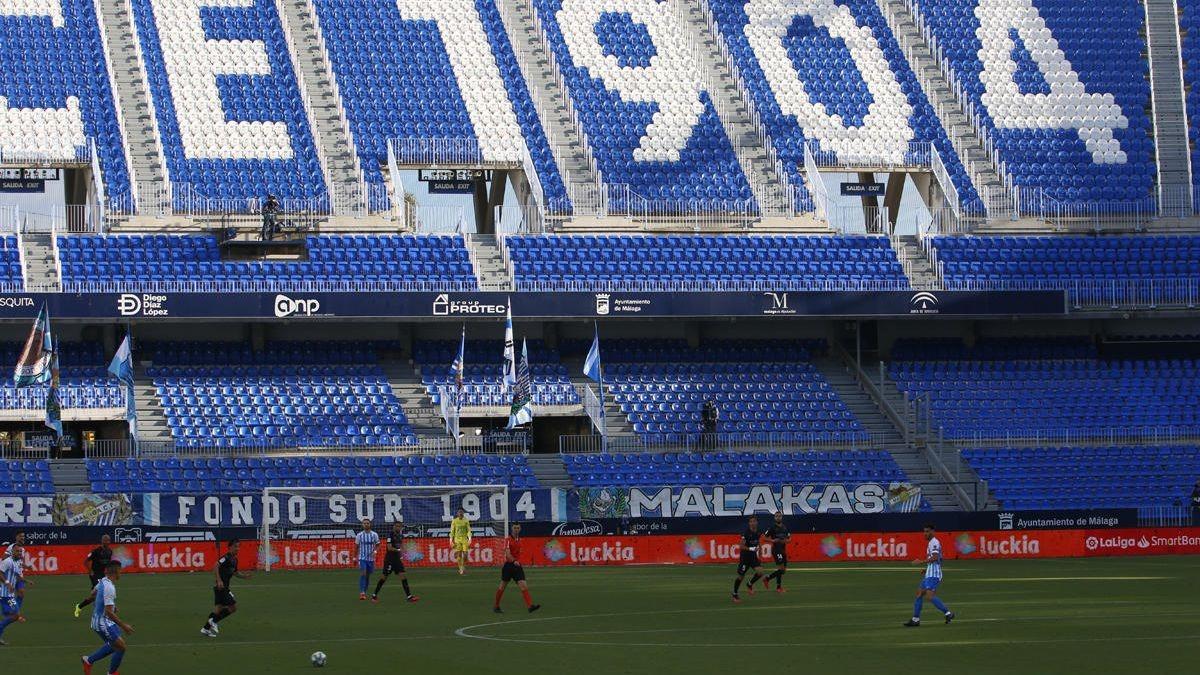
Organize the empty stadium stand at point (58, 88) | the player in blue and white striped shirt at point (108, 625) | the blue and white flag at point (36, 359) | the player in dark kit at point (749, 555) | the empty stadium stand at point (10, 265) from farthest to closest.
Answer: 1. the empty stadium stand at point (58, 88)
2. the empty stadium stand at point (10, 265)
3. the blue and white flag at point (36, 359)
4. the player in dark kit at point (749, 555)
5. the player in blue and white striped shirt at point (108, 625)

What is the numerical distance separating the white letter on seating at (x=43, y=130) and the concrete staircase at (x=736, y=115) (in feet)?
76.0

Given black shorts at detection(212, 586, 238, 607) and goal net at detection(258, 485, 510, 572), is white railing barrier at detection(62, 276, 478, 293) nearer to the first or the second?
goal net at detection(258, 485, 510, 572)

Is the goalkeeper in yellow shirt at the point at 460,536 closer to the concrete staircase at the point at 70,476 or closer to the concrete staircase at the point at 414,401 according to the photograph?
the concrete staircase at the point at 414,401

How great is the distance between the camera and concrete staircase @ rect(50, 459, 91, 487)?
172 feet

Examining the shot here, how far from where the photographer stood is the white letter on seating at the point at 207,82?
63.1 m

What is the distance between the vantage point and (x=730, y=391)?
61.3m

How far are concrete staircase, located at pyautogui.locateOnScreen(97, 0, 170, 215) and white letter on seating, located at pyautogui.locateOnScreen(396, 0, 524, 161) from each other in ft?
33.4

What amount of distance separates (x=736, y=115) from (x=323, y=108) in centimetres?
1537

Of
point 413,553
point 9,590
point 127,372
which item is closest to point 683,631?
point 9,590

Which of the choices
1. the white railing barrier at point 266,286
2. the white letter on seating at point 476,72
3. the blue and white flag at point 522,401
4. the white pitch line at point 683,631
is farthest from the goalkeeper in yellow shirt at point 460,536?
the white letter on seating at point 476,72

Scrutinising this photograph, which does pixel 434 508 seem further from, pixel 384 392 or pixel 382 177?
pixel 382 177

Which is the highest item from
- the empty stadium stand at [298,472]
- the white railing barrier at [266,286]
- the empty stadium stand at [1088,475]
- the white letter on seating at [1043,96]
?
the white letter on seating at [1043,96]

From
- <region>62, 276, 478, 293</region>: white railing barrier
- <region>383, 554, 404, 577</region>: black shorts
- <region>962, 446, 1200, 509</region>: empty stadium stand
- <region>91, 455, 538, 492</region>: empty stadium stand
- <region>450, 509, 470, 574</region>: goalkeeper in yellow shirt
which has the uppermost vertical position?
<region>62, 276, 478, 293</region>: white railing barrier

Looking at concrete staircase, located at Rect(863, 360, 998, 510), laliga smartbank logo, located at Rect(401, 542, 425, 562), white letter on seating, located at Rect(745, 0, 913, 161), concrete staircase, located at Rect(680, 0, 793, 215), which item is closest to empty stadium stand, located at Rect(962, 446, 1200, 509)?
concrete staircase, located at Rect(863, 360, 998, 510)
